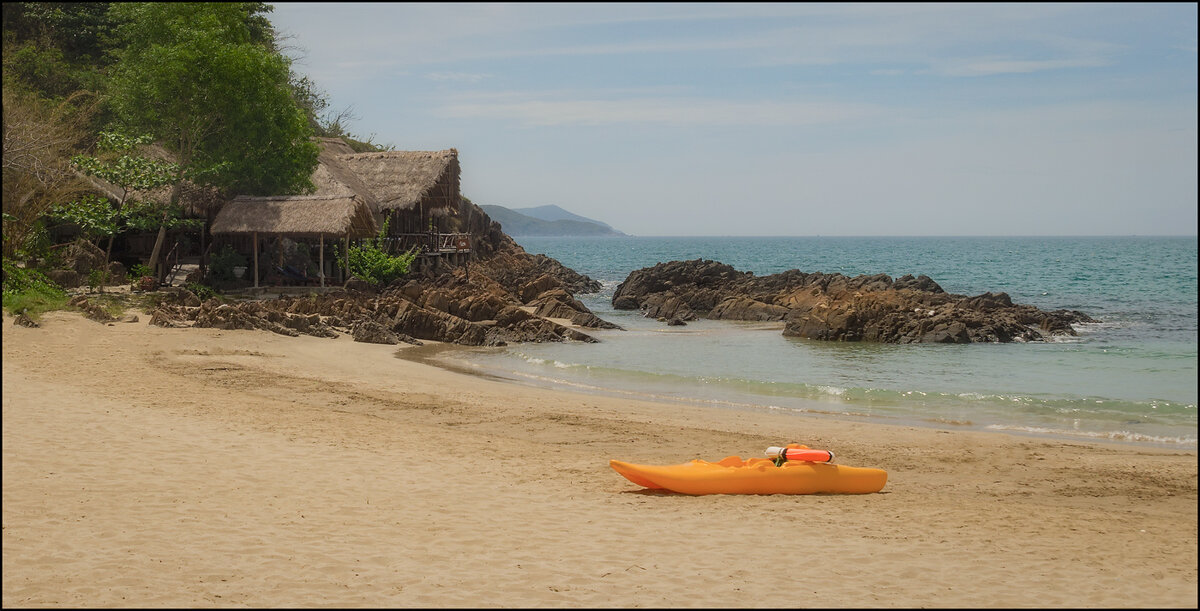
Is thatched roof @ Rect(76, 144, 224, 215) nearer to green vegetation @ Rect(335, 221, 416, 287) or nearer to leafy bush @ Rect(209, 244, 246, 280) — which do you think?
leafy bush @ Rect(209, 244, 246, 280)

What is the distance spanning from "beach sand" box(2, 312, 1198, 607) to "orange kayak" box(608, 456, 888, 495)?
199 mm

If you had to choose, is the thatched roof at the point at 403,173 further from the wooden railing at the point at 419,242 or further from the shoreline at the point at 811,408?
the shoreline at the point at 811,408

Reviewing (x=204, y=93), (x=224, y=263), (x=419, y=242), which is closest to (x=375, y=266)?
(x=224, y=263)

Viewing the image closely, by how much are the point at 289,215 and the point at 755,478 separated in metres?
19.4

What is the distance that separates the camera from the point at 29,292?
19.0m

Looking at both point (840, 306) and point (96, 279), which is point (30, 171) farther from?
point (840, 306)

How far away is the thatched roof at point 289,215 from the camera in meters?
24.8

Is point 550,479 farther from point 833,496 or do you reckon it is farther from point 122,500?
point 122,500

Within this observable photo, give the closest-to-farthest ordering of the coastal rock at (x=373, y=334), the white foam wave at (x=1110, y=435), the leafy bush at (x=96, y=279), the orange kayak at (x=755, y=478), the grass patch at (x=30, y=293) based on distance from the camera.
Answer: the orange kayak at (x=755, y=478) → the white foam wave at (x=1110, y=435) → the grass patch at (x=30, y=293) → the coastal rock at (x=373, y=334) → the leafy bush at (x=96, y=279)

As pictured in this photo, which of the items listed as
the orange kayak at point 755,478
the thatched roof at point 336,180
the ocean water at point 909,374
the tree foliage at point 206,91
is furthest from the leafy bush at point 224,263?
the orange kayak at point 755,478

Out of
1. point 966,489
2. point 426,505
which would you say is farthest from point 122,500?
point 966,489

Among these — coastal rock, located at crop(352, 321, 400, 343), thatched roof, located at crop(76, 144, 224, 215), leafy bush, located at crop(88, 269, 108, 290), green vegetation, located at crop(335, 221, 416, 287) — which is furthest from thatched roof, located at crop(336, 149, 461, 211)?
coastal rock, located at crop(352, 321, 400, 343)

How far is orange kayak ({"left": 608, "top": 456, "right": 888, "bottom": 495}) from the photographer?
28.9 feet

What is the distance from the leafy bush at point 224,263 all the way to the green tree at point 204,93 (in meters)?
1.61
